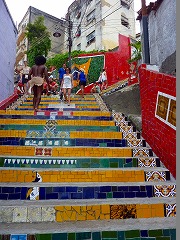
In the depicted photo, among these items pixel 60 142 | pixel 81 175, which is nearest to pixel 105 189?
pixel 81 175

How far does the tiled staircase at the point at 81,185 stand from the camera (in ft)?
7.88

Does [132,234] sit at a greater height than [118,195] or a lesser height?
lesser

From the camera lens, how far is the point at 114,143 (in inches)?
176

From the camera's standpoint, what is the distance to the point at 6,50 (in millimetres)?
10141

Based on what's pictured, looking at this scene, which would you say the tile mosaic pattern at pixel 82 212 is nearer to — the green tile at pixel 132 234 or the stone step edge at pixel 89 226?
the stone step edge at pixel 89 226

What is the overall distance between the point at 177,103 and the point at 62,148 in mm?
1922

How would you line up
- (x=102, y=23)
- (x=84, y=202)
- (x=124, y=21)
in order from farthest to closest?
(x=124, y=21) → (x=102, y=23) → (x=84, y=202)

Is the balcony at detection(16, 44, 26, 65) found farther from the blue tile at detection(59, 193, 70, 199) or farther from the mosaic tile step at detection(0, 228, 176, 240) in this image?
the mosaic tile step at detection(0, 228, 176, 240)

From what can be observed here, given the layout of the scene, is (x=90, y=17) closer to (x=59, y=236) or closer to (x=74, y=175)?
(x=74, y=175)

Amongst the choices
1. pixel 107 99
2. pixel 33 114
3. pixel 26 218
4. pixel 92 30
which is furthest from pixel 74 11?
pixel 26 218

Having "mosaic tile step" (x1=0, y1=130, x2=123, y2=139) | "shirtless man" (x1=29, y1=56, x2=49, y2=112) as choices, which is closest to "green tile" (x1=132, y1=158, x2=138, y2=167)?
"mosaic tile step" (x1=0, y1=130, x2=123, y2=139)

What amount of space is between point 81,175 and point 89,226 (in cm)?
93

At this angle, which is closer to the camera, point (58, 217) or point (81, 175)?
point (58, 217)

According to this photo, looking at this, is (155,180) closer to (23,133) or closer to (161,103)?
(161,103)
